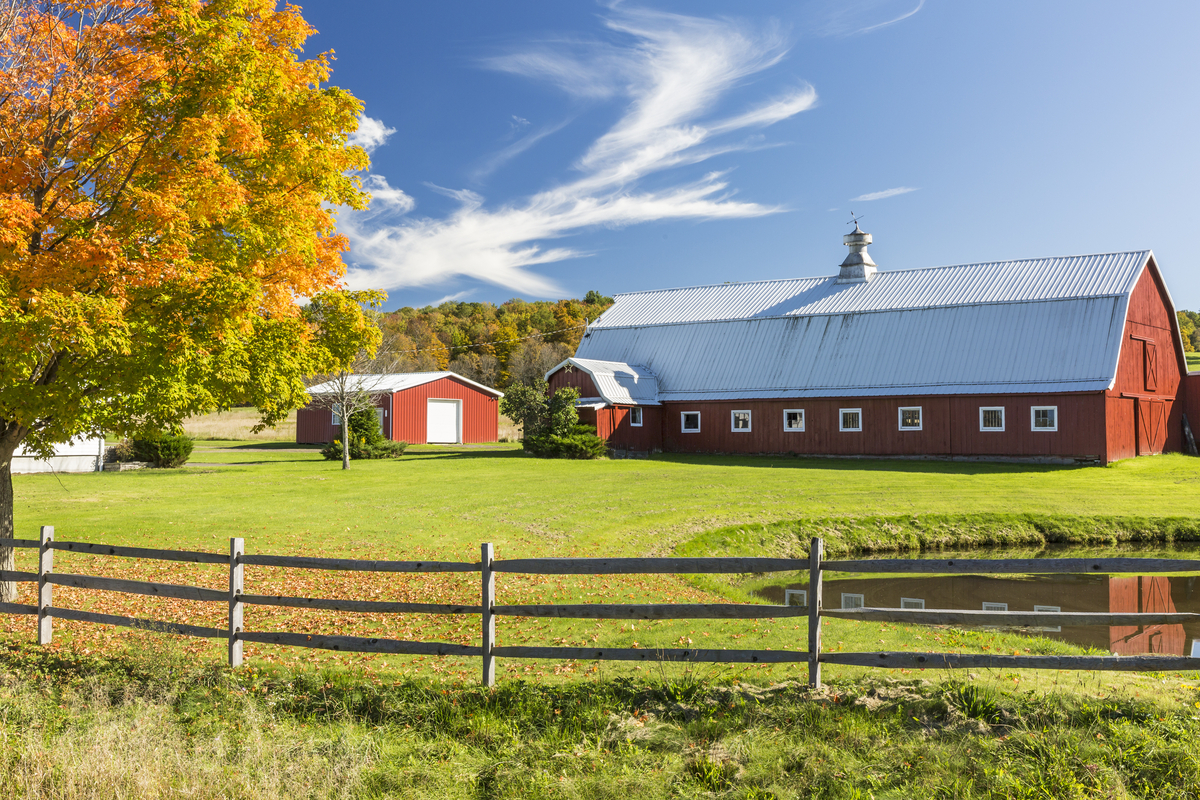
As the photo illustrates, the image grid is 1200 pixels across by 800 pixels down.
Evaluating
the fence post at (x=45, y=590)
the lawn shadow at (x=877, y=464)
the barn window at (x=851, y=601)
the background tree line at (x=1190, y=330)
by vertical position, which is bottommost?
the barn window at (x=851, y=601)

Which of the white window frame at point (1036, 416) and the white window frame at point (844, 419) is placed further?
the white window frame at point (844, 419)

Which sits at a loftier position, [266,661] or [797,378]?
[797,378]

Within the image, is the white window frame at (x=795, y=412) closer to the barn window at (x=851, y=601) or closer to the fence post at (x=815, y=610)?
the barn window at (x=851, y=601)

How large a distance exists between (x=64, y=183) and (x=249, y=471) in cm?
2336

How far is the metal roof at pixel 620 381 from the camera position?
4172 centimetres

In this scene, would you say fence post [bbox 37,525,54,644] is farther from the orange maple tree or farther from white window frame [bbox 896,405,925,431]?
white window frame [bbox 896,405,925,431]

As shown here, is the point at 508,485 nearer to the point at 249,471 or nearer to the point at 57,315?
the point at 249,471

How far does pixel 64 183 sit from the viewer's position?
1090 centimetres

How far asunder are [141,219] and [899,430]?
33.8 m

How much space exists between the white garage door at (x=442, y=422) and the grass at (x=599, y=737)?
44.4 meters

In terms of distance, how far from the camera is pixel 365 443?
40781 mm

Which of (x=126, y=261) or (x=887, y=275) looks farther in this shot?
(x=887, y=275)

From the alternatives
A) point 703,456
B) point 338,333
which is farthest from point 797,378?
point 338,333

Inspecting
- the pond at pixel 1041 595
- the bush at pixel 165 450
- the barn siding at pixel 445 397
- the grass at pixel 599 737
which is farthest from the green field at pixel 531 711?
the barn siding at pixel 445 397
